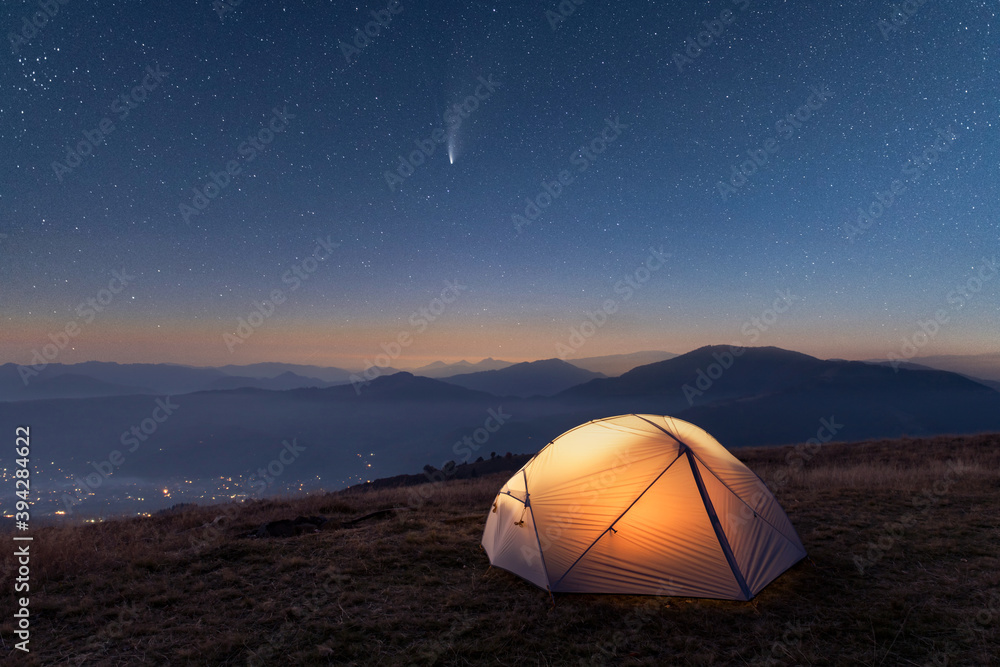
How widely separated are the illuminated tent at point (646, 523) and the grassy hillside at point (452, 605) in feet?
0.91

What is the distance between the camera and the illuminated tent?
5.96 meters

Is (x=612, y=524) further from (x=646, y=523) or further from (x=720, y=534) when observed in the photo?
(x=720, y=534)

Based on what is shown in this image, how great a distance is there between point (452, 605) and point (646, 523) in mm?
2968

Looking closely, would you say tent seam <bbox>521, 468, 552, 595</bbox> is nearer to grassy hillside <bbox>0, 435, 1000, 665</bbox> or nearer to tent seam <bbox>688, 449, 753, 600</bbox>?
grassy hillside <bbox>0, 435, 1000, 665</bbox>

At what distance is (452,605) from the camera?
19.3 feet

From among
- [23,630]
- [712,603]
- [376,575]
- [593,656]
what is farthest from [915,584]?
[23,630]

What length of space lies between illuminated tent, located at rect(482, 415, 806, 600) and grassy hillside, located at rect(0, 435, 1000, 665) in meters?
0.28

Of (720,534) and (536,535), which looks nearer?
(720,534)

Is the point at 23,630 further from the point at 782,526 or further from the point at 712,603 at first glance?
the point at 782,526

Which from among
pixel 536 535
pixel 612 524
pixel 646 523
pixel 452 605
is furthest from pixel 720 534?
pixel 452 605

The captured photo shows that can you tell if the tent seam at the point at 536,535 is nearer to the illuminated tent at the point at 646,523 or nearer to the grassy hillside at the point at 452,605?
the illuminated tent at the point at 646,523

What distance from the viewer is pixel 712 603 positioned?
5781 mm

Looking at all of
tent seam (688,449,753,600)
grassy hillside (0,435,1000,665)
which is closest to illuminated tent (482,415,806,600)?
tent seam (688,449,753,600)

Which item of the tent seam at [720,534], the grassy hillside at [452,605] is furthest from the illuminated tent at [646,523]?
the grassy hillside at [452,605]
